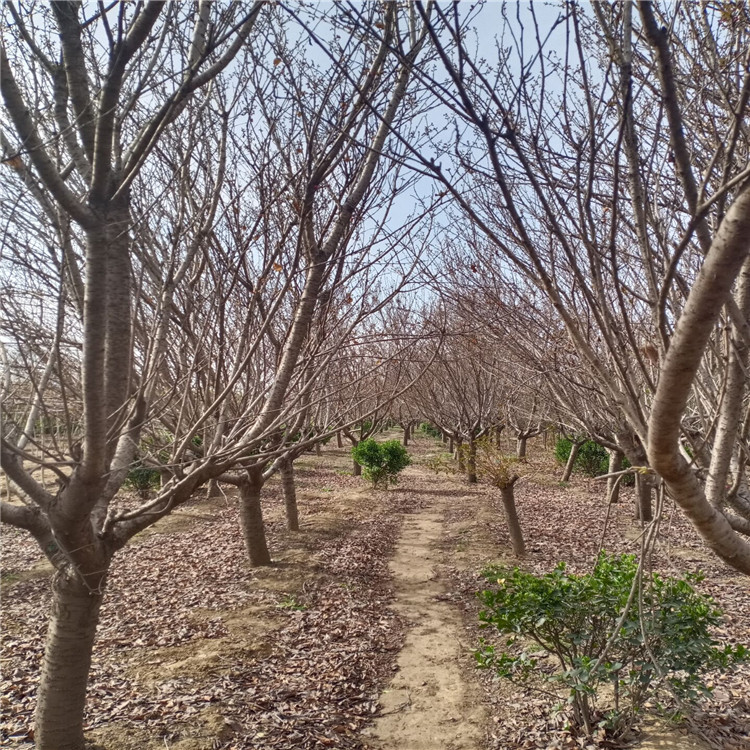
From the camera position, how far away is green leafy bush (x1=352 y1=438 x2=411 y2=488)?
544 inches

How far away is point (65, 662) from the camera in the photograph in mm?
2824

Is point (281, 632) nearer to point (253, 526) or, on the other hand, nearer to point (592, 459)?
point (253, 526)

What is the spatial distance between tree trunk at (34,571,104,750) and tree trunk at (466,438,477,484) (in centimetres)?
1045

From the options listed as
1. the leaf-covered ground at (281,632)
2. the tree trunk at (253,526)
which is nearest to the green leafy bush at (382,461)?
the leaf-covered ground at (281,632)

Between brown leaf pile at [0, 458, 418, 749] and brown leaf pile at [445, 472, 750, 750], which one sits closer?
brown leaf pile at [445, 472, 750, 750]

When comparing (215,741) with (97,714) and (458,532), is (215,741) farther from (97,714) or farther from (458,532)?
(458,532)

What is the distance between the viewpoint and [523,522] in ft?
32.0

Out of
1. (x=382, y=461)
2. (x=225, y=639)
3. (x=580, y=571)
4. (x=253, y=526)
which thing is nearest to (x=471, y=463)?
(x=382, y=461)

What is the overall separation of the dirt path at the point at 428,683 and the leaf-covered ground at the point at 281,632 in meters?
0.09

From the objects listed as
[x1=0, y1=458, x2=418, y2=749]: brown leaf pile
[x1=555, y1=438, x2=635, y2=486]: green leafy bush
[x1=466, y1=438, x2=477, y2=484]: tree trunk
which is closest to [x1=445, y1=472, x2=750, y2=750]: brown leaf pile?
[x1=466, y1=438, x2=477, y2=484]: tree trunk

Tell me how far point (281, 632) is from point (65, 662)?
99.2 inches

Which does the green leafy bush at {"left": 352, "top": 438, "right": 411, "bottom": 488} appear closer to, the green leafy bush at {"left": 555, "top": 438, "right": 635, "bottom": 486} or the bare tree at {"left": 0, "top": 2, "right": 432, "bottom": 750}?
the green leafy bush at {"left": 555, "top": 438, "right": 635, "bottom": 486}

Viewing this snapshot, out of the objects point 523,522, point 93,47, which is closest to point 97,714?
point 93,47

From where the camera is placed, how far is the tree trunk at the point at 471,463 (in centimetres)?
1340
